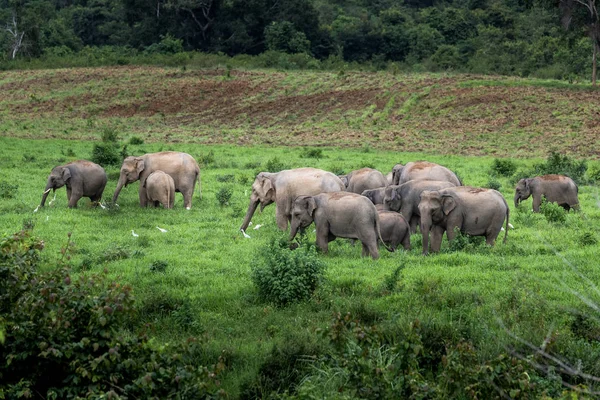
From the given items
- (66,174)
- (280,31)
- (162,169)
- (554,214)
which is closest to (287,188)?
(162,169)

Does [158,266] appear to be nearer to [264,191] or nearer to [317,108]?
[264,191]

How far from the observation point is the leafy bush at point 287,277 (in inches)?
414

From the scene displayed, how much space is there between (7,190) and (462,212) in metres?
11.0

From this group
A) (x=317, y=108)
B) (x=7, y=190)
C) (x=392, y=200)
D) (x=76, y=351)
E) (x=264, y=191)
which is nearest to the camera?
(x=76, y=351)

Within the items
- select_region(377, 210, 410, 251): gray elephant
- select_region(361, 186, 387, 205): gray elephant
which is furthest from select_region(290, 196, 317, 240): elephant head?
select_region(361, 186, 387, 205): gray elephant

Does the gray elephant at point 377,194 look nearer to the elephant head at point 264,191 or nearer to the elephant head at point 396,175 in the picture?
the elephant head at point 264,191

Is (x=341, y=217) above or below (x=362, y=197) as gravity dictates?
below

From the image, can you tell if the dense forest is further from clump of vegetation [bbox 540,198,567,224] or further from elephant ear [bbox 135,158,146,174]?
clump of vegetation [bbox 540,198,567,224]

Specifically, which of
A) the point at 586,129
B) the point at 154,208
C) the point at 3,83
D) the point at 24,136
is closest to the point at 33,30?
the point at 3,83

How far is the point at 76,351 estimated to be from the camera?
7816 mm

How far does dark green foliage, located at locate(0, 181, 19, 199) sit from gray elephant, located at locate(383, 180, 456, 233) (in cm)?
919

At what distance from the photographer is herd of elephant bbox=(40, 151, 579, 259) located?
42.0ft

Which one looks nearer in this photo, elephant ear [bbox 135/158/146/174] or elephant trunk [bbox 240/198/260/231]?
elephant trunk [bbox 240/198/260/231]

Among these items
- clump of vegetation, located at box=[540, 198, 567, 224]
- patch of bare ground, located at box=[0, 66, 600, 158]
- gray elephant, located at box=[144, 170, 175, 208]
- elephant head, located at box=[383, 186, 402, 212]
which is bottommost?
patch of bare ground, located at box=[0, 66, 600, 158]
